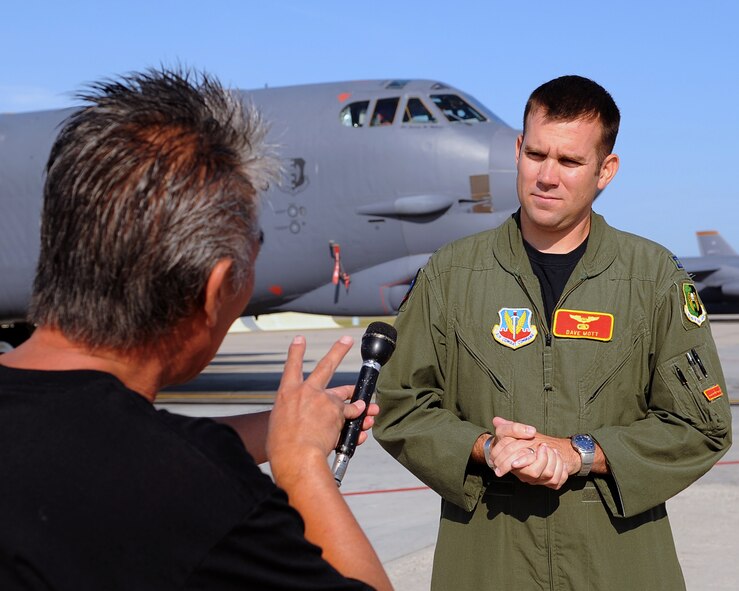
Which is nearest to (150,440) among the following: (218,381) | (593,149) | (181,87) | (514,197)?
(181,87)

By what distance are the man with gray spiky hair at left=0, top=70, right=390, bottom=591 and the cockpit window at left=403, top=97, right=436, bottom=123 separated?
10232mm

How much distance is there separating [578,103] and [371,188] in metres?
8.72

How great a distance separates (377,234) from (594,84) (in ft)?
28.3

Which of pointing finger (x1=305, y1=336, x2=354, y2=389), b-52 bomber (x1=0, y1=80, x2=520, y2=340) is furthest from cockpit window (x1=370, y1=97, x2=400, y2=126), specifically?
pointing finger (x1=305, y1=336, x2=354, y2=389)

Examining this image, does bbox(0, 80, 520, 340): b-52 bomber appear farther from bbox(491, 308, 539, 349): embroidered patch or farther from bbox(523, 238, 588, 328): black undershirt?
bbox(491, 308, 539, 349): embroidered patch

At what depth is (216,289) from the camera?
1352 millimetres

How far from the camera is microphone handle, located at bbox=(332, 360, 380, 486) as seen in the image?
1.71 metres

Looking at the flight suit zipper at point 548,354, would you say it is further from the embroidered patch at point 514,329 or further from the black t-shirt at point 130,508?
the black t-shirt at point 130,508

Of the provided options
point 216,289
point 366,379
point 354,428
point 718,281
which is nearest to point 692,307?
point 366,379

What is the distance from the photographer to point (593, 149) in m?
2.74

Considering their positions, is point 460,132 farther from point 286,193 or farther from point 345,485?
point 345,485

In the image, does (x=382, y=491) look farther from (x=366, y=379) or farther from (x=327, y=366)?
(x=327, y=366)

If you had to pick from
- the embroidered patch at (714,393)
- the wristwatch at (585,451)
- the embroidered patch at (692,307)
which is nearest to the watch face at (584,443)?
the wristwatch at (585,451)

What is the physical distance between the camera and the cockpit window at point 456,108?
457 inches
